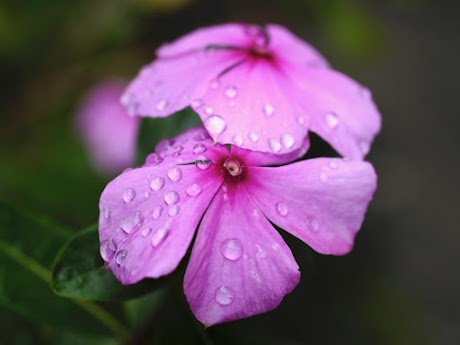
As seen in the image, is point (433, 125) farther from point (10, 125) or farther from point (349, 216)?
point (349, 216)

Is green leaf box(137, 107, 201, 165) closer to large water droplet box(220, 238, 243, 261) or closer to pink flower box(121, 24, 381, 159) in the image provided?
pink flower box(121, 24, 381, 159)

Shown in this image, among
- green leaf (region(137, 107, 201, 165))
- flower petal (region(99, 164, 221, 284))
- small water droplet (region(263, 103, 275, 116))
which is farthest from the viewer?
green leaf (region(137, 107, 201, 165))

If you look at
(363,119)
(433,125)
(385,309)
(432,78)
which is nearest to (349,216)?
(363,119)

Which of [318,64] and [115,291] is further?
[318,64]

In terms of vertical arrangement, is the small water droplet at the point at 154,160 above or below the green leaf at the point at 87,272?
above

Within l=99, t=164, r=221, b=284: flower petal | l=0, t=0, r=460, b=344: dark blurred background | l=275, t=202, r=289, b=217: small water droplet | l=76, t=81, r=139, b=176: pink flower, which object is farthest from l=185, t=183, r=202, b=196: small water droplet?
l=76, t=81, r=139, b=176: pink flower

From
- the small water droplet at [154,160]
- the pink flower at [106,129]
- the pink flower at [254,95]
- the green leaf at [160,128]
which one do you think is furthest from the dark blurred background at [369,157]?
the small water droplet at [154,160]

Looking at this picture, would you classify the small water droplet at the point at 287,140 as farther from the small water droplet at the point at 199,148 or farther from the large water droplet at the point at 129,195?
the large water droplet at the point at 129,195
